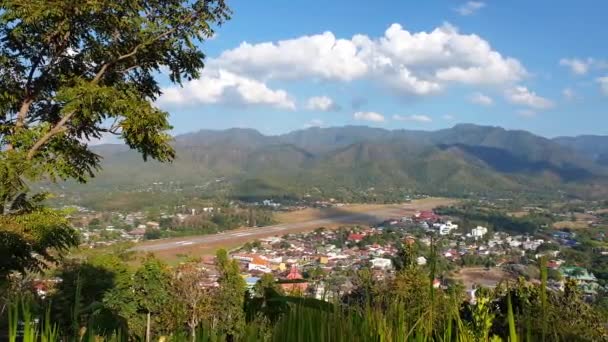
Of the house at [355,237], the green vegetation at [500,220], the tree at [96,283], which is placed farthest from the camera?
the green vegetation at [500,220]

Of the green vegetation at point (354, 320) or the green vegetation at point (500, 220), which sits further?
the green vegetation at point (500, 220)

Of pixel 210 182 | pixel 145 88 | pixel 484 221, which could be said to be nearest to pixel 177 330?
pixel 145 88

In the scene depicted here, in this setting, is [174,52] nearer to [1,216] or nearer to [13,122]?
[13,122]

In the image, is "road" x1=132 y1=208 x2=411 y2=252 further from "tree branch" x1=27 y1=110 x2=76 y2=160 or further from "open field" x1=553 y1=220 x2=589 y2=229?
"tree branch" x1=27 y1=110 x2=76 y2=160

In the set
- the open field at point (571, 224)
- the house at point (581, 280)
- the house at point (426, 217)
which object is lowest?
the open field at point (571, 224)

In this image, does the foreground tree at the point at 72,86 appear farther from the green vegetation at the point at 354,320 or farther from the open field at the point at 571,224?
the open field at the point at 571,224

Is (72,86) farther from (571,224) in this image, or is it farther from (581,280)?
(571,224)

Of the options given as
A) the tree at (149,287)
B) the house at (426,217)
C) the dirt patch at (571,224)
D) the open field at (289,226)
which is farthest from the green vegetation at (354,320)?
the dirt patch at (571,224)
